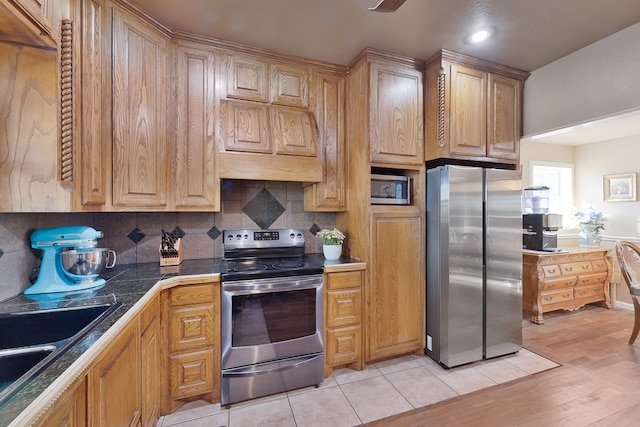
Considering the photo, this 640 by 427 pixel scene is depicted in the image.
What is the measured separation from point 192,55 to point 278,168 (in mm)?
1036

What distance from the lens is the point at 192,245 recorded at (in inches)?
92.9

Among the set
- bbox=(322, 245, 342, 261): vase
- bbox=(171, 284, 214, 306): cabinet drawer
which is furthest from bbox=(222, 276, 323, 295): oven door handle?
bbox=(322, 245, 342, 261): vase

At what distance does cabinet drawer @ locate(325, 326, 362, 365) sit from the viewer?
2178 mm

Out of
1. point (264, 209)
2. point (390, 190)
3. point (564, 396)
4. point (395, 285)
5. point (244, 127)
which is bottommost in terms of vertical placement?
point (564, 396)

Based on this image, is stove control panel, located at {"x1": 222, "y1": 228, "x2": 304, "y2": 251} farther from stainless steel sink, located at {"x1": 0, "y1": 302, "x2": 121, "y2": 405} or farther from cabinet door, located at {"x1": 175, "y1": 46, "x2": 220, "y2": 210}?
stainless steel sink, located at {"x1": 0, "y1": 302, "x2": 121, "y2": 405}

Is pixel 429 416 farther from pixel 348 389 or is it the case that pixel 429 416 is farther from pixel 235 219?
pixel 235 219

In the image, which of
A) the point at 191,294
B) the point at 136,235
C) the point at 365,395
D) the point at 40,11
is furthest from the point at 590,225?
the point at 40,11

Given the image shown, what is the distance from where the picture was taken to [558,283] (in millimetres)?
3426

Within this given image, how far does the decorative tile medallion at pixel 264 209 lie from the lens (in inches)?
99.3

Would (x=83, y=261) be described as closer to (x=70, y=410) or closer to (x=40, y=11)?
(x=70, y=410)

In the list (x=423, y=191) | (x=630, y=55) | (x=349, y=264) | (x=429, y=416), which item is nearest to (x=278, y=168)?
(x=349, y=264)

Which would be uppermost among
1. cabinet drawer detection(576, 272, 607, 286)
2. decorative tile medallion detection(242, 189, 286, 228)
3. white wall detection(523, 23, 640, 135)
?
white wall detection(523, 23, 640, 135)

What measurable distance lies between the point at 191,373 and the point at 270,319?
60cm

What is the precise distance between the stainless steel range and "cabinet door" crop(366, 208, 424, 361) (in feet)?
1.65
